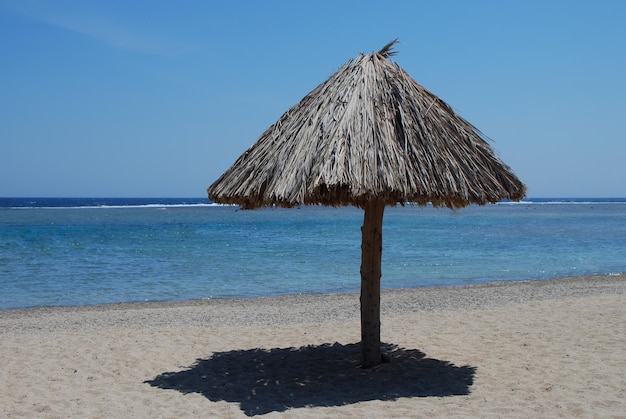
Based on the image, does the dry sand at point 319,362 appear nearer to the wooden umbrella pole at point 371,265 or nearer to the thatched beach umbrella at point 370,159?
the wooden umbrella pole at point 371,265

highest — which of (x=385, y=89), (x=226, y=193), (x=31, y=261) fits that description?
(x=385, y=89)

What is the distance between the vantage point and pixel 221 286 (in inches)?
598

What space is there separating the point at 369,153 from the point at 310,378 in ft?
7.57

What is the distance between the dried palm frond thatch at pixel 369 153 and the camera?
5125mm

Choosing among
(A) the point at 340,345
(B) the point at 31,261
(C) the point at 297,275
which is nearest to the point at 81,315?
(A) the point at 340,345

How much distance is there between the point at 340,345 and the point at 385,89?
325 centimetres

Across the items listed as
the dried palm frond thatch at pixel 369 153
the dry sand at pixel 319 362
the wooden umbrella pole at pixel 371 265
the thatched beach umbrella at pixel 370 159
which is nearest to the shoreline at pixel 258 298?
the dry sand at pixel 319 362

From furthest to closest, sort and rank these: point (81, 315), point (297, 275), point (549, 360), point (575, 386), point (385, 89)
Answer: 1. point (297, 275)
2. point (81, 315)
3. point (549, 360)
4. point (385, 89)
5. point (575, 386)

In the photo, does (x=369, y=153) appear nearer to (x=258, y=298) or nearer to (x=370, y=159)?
(x=370, y=159)

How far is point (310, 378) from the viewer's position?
19.9 feet

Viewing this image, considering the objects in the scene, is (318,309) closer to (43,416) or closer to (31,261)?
(43,416)

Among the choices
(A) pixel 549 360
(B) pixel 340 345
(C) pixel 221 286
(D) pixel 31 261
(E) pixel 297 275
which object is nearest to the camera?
(A) pixel 549 360

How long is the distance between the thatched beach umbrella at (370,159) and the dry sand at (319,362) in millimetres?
895

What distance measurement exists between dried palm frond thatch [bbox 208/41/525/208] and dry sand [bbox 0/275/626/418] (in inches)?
66.0
